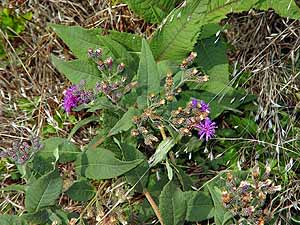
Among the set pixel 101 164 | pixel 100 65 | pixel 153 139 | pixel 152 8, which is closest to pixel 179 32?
pixel 152 8

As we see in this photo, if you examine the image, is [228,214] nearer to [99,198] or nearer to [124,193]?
[124,193]

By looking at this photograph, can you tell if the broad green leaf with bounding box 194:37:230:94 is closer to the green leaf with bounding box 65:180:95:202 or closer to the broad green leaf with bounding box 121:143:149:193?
the broad green leaf with bounding box 121:143:149:193

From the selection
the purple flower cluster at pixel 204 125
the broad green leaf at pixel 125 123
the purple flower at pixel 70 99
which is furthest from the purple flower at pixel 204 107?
the purple flower at pixel 70 99

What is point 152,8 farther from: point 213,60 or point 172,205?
point 172,205

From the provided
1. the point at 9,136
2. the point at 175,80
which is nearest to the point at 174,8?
the point at 175,80

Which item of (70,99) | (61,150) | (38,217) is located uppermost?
(70,99)
